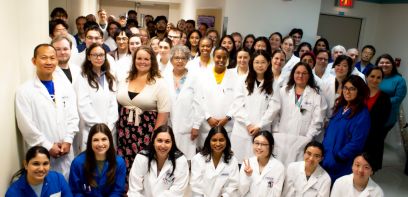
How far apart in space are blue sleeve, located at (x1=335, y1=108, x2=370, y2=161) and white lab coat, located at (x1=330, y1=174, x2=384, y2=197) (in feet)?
0.68

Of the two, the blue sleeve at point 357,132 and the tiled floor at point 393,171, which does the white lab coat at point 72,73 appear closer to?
the blue sleeve at point 357,132

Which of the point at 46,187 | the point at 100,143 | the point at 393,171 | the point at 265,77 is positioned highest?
the point at 265,77

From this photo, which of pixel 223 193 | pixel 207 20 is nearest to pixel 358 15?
pixel 207 20

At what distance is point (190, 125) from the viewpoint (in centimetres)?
332

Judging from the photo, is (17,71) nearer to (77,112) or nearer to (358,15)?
(77,112)

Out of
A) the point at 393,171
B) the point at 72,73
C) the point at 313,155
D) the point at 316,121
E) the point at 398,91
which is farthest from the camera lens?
the point at 393,171

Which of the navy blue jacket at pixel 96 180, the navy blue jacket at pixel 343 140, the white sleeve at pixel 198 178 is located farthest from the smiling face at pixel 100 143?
the navy blue jacket at pixel 343 140

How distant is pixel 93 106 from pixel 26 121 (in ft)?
1.95

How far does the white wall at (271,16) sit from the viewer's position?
222 inches

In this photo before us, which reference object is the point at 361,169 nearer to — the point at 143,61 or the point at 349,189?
the point at 349,189

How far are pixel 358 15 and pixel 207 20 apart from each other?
3.02m

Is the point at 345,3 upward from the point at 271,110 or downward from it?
upward

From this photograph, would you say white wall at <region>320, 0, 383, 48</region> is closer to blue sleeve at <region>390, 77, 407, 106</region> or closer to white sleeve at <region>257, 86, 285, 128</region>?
blue sleeve at <region>390, 77, 407, 106</region>

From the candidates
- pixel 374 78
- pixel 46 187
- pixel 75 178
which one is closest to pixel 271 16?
pixel 374 78
